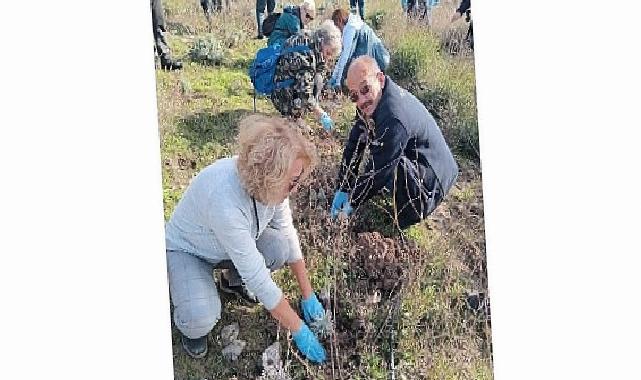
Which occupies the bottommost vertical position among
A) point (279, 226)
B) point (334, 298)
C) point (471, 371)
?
point (471, 371)

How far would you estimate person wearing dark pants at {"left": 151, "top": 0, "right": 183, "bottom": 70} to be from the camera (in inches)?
111

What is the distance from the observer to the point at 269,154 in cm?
281

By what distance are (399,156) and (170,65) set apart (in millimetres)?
805

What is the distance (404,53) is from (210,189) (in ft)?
2.57

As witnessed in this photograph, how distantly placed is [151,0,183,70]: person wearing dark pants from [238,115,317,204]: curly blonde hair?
1.00 feet

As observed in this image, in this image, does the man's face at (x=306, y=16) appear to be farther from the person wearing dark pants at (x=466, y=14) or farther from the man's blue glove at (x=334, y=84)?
the person wearing dark pants at (x=466, y=14)

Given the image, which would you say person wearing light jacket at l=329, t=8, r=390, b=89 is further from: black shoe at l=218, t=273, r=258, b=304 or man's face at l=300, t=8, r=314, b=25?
black shoe at l=218, t=273, r=258, b=304

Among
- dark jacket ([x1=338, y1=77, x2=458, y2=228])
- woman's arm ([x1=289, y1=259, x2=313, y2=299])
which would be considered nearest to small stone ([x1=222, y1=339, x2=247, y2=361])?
woman's arm ([x1=289, y1=259, x2=313, y2=299])

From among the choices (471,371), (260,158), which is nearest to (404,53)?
(260,158)

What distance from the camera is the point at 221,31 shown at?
9.46 ft

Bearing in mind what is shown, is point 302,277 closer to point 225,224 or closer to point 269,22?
point 225,224

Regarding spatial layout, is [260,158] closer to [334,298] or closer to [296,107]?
[296,107]

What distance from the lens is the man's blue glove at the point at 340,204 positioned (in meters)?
2.90

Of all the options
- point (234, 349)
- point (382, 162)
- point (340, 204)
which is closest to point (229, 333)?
point (234, 349)
